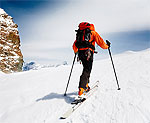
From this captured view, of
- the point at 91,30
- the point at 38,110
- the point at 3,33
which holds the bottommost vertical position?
the point at 38,110

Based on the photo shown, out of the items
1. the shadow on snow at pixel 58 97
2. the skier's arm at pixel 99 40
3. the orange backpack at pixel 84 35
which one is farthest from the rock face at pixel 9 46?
the skier's arm at pixel 99 40

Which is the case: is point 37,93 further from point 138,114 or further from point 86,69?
point 138,114

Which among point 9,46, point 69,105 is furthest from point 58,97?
point 9,46

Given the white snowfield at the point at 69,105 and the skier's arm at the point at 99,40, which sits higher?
the skier's arm at the point at 99,40

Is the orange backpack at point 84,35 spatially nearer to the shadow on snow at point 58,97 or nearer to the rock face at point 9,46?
the shadow on snow at point 58,97

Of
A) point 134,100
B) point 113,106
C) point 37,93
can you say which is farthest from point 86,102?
point 37,93

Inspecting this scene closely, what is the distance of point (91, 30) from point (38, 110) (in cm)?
317

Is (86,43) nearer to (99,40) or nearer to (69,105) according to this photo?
(99,40)

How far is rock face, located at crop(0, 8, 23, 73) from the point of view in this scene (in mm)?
97750

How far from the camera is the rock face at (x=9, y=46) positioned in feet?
321

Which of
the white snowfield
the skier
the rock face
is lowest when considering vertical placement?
the white snowfield

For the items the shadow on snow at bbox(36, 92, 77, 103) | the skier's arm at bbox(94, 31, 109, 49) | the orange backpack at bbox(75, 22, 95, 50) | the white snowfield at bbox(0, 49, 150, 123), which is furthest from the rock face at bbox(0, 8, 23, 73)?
the skier's arm at bbox(94, 31, 109, 49)

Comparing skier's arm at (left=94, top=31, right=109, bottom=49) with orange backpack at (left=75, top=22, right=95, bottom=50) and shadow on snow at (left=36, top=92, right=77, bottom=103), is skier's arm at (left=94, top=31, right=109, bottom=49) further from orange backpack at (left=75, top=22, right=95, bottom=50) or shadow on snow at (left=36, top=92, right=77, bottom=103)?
shadow on snow at (left=36, top=92, right=77, bottom=103)

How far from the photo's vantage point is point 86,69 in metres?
4.82
